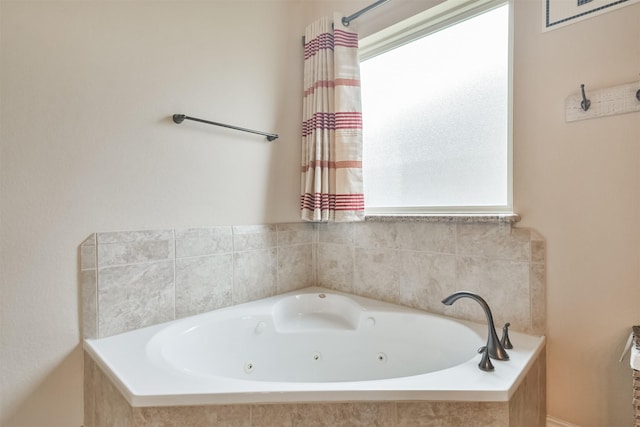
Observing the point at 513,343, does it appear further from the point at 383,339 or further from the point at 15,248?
the point at 15,248

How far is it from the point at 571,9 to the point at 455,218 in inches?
36.6

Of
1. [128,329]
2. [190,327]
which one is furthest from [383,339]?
[128,329]

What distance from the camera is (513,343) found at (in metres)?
1.28

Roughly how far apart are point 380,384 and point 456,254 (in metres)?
0.85

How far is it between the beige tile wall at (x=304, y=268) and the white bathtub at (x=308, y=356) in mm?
83

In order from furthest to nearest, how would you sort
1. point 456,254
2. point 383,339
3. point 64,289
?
point 383,339 → point 456,254 → point 64,289

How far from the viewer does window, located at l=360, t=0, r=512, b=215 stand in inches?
60.7

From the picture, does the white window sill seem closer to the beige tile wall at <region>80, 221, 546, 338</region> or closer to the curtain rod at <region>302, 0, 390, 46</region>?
the beige tile wall at <region>80, 221, 546, 338</region>

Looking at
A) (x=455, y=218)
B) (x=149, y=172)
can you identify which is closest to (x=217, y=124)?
(x=149, y=172)

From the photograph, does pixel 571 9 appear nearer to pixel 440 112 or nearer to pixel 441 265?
pixel 440 112

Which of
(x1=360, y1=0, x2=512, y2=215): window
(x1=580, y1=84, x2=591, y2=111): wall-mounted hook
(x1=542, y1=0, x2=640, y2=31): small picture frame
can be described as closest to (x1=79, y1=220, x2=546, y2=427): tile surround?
(x1=360, y1=0, x2=512, y2=215): window

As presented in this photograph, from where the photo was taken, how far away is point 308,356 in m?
1.76

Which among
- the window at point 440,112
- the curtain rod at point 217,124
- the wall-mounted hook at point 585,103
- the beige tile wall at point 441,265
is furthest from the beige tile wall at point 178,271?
the wall-mounted hook at point 585,103

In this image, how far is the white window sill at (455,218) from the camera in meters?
1.39
